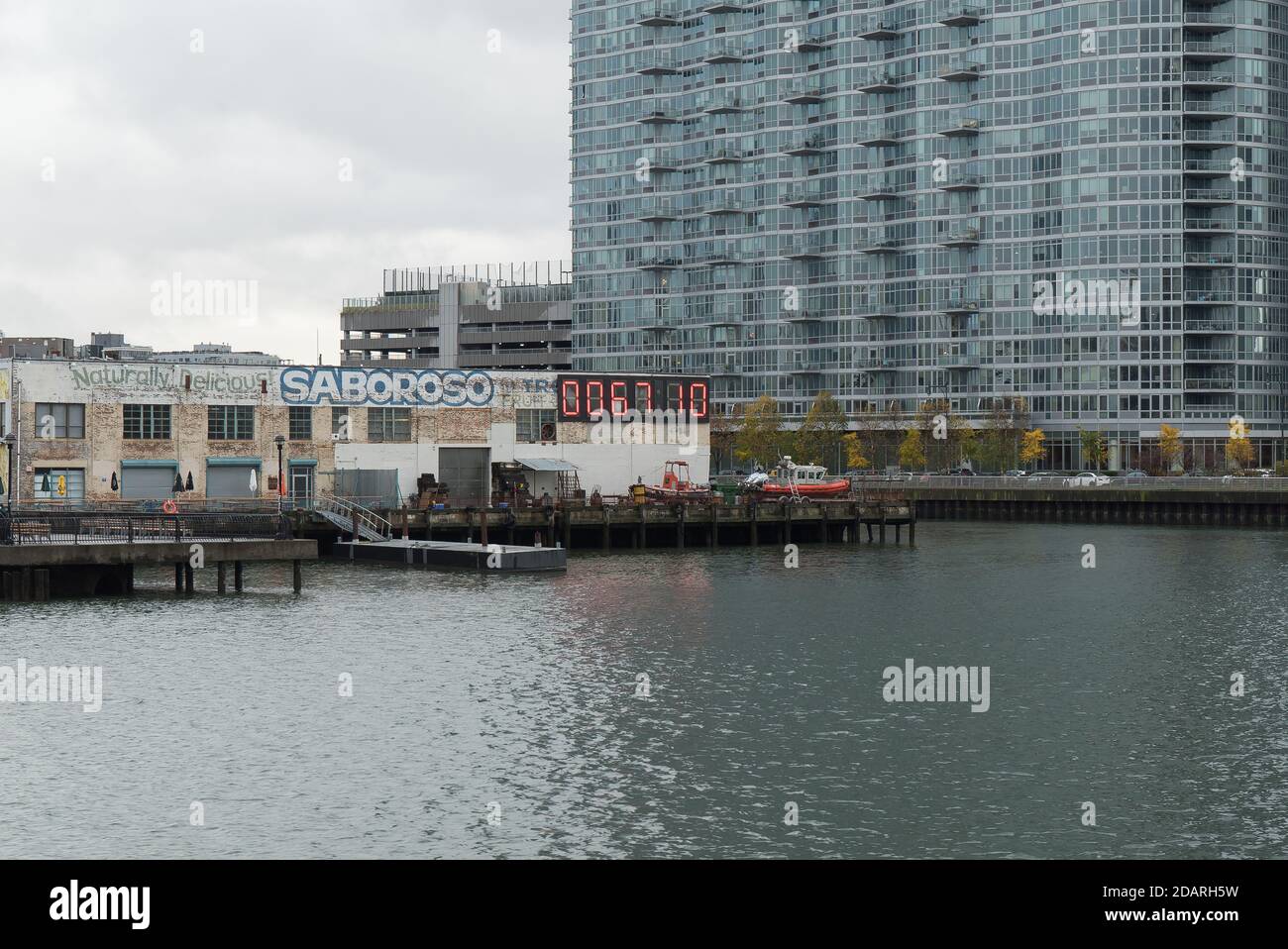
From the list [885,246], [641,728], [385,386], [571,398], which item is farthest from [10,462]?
[885,246]

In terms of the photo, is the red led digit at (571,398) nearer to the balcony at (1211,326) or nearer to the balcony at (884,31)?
the balcony at (1211,326)

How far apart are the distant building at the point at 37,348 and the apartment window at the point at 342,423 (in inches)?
765

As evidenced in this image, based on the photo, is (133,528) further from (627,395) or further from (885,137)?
(885,137)

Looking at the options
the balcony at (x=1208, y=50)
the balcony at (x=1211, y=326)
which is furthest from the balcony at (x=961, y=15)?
the balcony at (x=1211, y=326)

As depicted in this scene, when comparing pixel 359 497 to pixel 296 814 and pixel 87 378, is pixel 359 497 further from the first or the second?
pixel 296 814

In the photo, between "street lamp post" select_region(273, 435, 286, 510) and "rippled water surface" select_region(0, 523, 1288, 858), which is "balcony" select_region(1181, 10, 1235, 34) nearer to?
"rippled water surface" select_region(0, 523, 1288, 858)

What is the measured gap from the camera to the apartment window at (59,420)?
88188 millimetres

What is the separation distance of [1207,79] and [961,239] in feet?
104

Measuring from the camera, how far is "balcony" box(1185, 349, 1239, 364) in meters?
178

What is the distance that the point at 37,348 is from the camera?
113625 mm

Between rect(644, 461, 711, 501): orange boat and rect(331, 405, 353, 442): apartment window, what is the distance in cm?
1943

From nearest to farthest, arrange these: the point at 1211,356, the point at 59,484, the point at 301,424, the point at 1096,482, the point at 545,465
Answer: the point at 59,484
the point at 301,424
the point at 545,465
the point at 1096,482
the point at 1211,356

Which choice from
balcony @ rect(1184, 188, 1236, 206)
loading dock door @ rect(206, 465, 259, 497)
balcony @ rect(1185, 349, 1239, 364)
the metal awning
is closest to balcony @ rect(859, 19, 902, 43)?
balcony @ rect(1184, 188, 1236, 206)

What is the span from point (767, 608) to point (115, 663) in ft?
88.0
